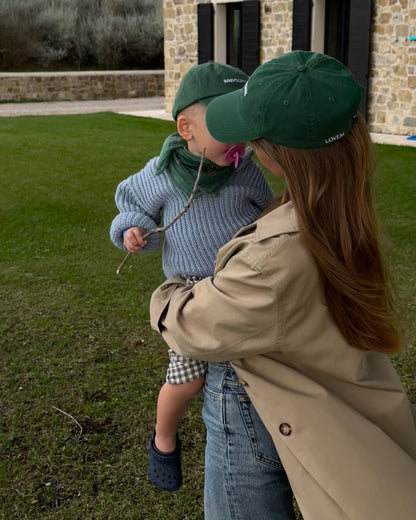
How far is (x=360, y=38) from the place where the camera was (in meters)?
11.7

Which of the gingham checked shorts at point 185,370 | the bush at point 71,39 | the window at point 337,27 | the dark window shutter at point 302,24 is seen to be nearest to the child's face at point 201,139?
the gingham checked shorts at point 185,370

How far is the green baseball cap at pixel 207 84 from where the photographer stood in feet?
5.82

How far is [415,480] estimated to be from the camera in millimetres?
1399

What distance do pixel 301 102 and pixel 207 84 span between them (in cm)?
45

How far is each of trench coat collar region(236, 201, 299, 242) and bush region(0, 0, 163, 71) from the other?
76.6 ft

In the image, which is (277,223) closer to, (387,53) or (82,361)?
(82,361)

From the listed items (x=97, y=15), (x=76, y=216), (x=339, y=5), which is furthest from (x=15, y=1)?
(x=76, y=216)

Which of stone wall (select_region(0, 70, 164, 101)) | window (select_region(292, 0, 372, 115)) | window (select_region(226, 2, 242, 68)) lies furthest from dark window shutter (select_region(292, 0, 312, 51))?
stone wall (select_region(0, 70, 164, 101))

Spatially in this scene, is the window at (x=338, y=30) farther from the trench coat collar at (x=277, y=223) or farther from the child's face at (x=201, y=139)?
the trench coat collar at (x=277, y=223)

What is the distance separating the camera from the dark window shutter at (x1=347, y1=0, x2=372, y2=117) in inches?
455

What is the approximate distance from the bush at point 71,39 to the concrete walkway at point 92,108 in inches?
160

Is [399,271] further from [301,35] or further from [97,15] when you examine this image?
[97,15]

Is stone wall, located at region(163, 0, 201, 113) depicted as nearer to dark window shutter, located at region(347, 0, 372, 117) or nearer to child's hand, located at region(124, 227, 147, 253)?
dark window shutter, located at region(347, 0, 372, 117)

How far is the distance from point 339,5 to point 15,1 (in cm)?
1501
